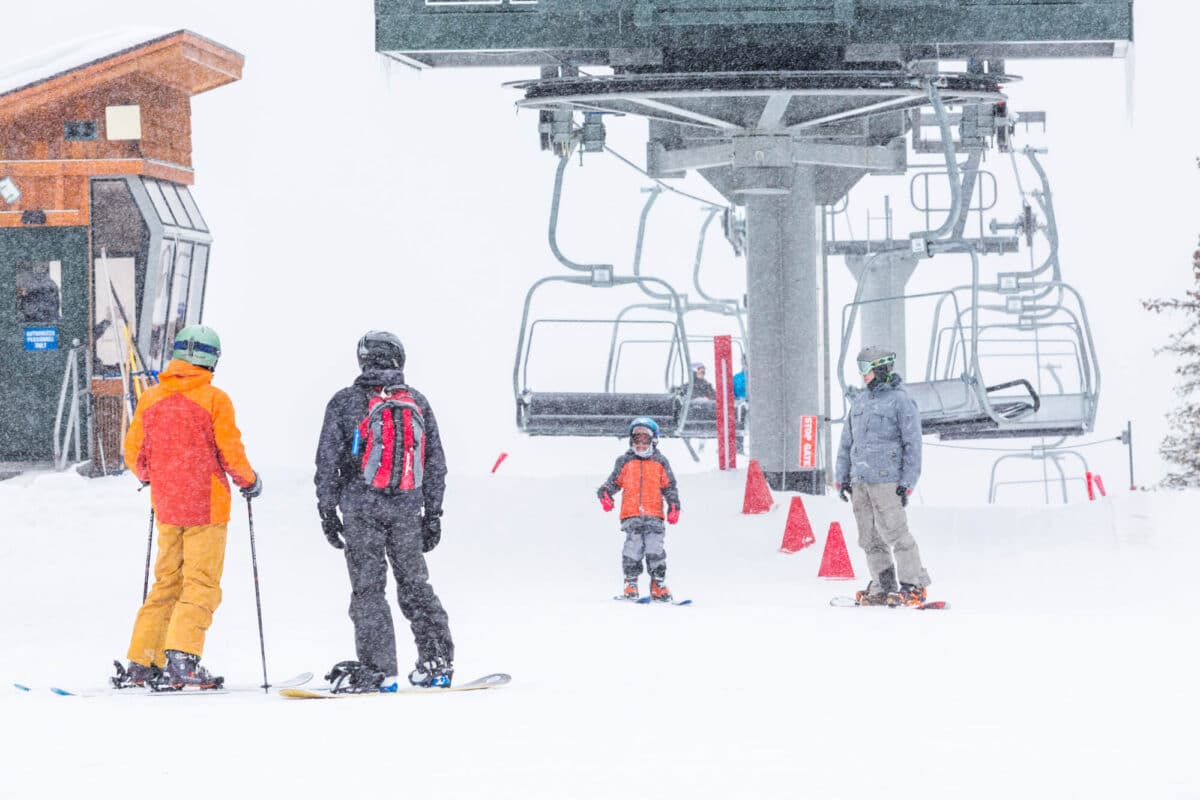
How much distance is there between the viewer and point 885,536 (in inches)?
467

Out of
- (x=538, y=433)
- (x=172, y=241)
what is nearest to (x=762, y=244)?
(x=538, y=433)

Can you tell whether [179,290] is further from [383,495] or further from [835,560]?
[383,495]

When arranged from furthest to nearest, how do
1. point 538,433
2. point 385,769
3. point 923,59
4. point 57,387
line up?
point 57,387, point 538,433, point 923,59, point 385,769

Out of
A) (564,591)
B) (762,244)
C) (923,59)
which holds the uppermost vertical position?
(923,59)

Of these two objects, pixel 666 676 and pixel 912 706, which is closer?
pixel 912 706

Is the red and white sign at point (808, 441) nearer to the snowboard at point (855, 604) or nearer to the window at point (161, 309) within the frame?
the window at point (161, 309)

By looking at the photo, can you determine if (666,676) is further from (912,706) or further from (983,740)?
(983,740)

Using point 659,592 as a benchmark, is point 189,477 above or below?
above

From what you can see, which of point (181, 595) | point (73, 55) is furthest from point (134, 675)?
point (73, 55)

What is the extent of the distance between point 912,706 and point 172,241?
46.0 ft

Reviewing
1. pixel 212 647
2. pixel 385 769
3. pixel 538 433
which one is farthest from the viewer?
pixel 538 433

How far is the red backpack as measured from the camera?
7.70m

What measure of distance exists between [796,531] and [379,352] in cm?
799

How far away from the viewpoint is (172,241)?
19672mm
